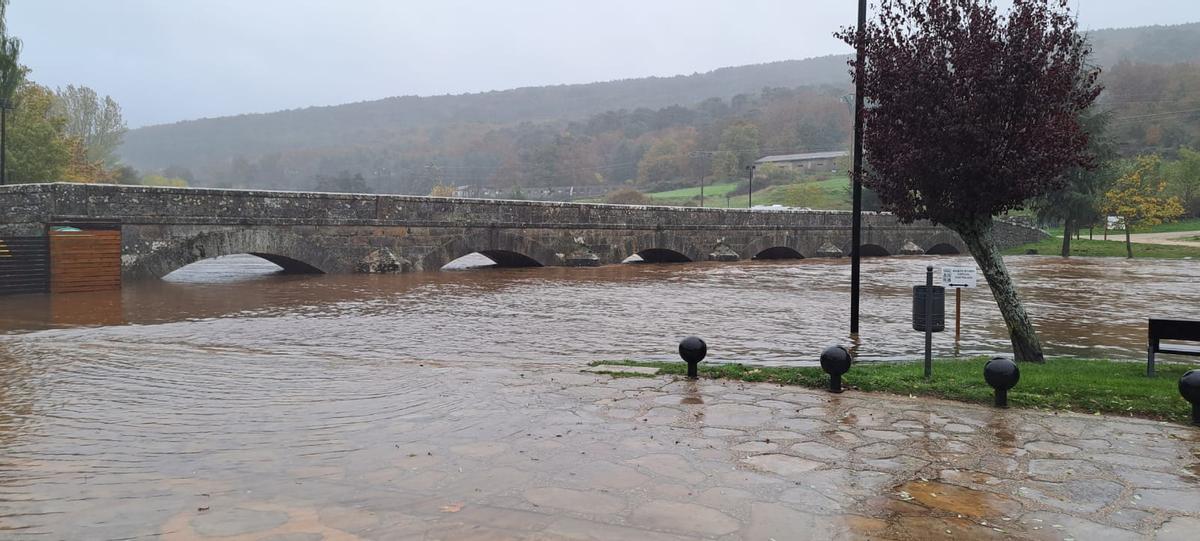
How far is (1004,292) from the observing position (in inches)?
354

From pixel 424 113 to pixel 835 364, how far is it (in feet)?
465

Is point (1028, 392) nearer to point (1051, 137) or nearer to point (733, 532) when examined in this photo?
point (1051, 137)

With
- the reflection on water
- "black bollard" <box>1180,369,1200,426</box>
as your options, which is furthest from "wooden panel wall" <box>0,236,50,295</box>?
"black bollard" <box>1180,369,1200,426</box>

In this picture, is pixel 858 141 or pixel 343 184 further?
pixel 343 184

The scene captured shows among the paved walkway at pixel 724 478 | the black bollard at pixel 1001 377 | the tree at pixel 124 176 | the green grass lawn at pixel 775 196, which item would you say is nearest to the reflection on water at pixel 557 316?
the black bollard at pixel 1001 377

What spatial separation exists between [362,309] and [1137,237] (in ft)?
166

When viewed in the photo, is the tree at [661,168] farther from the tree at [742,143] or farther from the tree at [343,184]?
the tree at [343,184]

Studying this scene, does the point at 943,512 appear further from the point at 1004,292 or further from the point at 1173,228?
the point at 1173,228

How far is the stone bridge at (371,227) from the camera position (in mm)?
17328

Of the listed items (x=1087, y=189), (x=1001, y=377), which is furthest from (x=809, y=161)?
(x=1001, y=377)

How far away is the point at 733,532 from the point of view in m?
3.87

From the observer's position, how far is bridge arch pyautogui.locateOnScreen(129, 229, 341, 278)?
59.6ft

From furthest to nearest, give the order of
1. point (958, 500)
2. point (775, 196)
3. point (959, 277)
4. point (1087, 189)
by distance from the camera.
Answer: point (775, 196) → point (1087, 189) → point (959, 277) → point (958, 500)

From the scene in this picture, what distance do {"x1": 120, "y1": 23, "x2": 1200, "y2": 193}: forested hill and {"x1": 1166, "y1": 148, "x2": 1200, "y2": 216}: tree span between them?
22.5 metres
